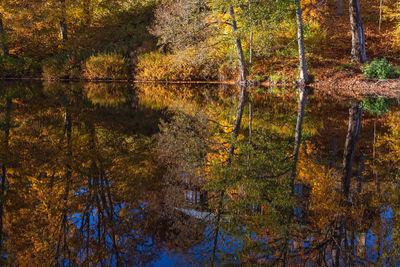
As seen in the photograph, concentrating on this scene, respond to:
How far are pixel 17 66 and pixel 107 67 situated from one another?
7847mm

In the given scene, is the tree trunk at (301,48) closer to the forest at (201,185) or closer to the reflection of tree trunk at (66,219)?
the forest at (201,185)

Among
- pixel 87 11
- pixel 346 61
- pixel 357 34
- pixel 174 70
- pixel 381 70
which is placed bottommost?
pixel 381 70

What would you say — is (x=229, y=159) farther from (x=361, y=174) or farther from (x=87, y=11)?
(x=87, y=11)

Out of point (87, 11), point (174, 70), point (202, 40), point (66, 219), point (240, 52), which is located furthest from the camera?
point (87, 11)

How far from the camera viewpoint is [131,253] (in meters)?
2.05

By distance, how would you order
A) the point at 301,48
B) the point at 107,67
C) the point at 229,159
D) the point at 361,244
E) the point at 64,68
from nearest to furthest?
the point at 361,244, the point at 229,159, the point at 301,48, the point at 107,67, the point at 64,68

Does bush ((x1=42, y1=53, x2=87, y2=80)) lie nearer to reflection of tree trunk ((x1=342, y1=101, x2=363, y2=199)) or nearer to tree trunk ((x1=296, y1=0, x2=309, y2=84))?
tree trunk ((x1=296, y1=0, x2=309, y2=84))

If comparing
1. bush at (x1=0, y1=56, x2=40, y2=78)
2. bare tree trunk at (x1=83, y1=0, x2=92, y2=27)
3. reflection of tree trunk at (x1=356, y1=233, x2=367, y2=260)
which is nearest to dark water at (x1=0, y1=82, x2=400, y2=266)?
reflection of tree trunk at (x1=356, y1=233, x2=367, y2=260)

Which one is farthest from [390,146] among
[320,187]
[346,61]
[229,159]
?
[346,61]

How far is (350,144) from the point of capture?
479cm

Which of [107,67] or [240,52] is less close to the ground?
[240,52]

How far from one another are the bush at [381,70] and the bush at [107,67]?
1551 cm

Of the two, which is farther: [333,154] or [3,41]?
[3,41]

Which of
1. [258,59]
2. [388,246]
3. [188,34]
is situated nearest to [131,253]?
[388,246]
